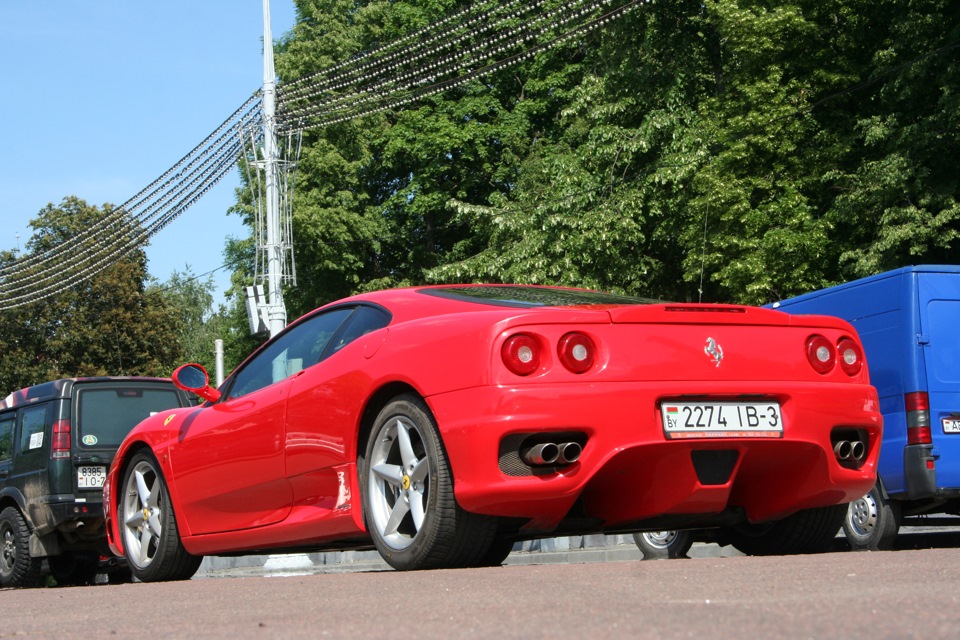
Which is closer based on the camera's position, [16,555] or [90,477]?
[90,477]

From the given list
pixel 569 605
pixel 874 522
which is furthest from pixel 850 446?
pixel 874 522

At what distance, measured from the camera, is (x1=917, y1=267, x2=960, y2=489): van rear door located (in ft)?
31.8

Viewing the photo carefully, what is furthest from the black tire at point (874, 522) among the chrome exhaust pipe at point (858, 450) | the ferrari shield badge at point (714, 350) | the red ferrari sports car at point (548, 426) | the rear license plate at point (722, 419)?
the ferrari shield badge at point (714, 350)

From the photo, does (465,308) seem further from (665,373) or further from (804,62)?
(804,62)

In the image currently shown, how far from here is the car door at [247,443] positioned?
22.5ft

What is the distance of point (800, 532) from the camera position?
6.75m

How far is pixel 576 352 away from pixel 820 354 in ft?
4.18

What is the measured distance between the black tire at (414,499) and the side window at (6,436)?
8620 mm

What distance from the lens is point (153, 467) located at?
8.18 m

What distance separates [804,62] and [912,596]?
2622 centimetres

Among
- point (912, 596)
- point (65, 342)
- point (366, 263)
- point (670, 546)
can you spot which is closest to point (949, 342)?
point (670, 546)

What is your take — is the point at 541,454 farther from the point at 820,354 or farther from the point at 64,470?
the point at 64,470

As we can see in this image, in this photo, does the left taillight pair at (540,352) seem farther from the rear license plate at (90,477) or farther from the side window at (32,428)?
the side window at (32,428)

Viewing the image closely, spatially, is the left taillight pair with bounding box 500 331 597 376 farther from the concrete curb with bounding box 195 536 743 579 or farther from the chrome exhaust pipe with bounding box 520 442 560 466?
the concrete curb with bounding box 195 536 743 579
